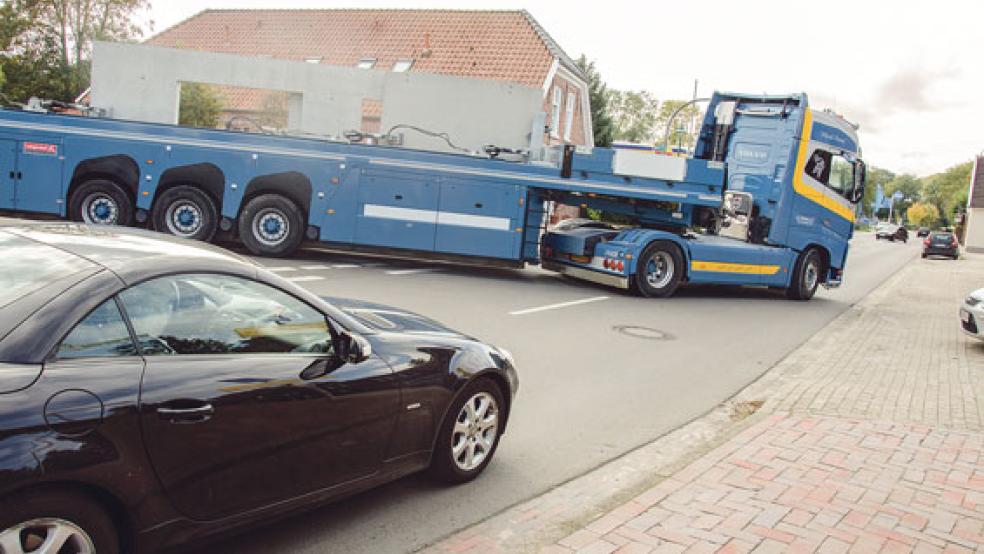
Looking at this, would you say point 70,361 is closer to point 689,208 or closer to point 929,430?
point 929,430

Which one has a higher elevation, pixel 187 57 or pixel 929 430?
pixel 187 57

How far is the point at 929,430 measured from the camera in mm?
6082

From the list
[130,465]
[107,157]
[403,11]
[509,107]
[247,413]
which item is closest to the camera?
[130,465]

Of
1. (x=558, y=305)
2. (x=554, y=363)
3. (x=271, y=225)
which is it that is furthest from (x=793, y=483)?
(x=271, y=225)

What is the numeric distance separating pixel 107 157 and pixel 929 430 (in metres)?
13.1

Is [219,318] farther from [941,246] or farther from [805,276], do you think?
[941,246]

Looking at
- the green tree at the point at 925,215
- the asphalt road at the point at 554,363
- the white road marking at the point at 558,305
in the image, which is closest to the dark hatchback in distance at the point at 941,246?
the asphalt road at the point at 554,363

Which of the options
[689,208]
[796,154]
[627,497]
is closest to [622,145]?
[689,208]

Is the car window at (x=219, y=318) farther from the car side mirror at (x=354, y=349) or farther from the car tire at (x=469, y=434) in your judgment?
the car tire at (x=469, y=434)

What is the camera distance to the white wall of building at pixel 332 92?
1570 cm

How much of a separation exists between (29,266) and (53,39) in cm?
3005

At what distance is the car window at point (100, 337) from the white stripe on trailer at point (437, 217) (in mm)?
11085

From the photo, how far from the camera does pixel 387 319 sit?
439 centimetres

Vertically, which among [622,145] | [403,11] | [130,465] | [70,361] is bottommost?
[130,465]
